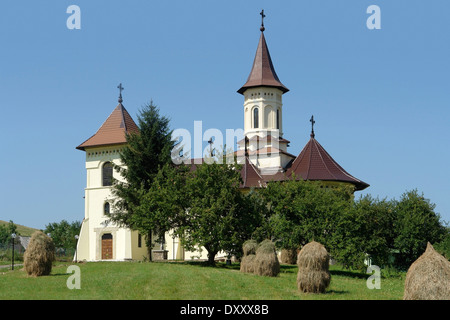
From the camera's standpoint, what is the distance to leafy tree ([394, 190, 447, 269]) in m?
39.2

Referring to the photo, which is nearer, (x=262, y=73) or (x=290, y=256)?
(x=290, y=256)

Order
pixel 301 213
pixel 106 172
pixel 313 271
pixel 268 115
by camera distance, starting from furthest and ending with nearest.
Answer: pixel 268 115 → pixel 106 172 → pixel 301 213 → pixel 313 271

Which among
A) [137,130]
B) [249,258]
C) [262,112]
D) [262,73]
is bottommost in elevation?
[249,258]

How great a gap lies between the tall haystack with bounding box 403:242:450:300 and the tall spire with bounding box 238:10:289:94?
38922mm

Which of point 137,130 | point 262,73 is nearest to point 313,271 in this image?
point 137,130

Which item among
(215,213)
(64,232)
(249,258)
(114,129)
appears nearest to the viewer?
(249,258)

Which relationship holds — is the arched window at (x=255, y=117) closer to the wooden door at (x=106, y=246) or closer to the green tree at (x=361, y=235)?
the wooden door at (x=106, y=246)

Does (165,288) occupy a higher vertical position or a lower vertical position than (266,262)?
lower

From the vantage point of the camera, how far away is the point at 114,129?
50.7 metres

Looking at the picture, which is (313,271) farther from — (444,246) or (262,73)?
(262,73)

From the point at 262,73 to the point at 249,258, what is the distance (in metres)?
30.1
